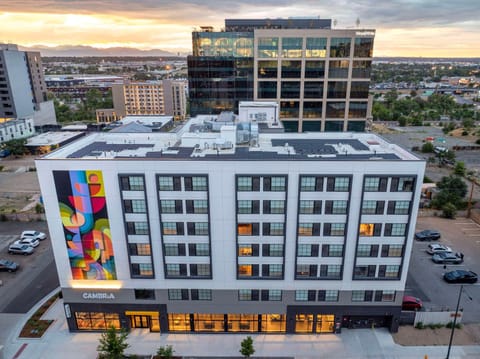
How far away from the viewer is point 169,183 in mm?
36312

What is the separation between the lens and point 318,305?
40906 mm

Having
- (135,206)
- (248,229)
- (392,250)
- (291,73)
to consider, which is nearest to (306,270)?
(248,229)

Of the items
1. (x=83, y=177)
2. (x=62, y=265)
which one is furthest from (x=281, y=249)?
(x=62, y=265)

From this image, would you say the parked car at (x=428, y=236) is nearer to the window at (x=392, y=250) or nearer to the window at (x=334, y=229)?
the window at (x=392, y=250)

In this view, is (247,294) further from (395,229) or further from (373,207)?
(395,229)

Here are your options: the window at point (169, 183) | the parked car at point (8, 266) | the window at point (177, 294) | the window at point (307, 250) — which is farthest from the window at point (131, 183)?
the parked car at point (8, 266)

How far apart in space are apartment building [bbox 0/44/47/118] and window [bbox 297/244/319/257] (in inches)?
6264

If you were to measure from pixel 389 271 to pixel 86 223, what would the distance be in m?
36.5

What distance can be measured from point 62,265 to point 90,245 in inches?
179

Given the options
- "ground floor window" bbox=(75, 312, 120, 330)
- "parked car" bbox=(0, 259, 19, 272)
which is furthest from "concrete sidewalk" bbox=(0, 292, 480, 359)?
"parked car" bbox=(0, 259, 19, 272)

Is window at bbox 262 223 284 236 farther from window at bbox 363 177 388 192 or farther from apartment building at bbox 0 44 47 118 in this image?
apartment building at bbox 0 44 47 118

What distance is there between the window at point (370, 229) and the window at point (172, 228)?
68.2 ft

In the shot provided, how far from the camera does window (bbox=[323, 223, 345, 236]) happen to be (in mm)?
37719

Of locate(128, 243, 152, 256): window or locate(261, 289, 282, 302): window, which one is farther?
locate(261, 289, 282, 302): window
